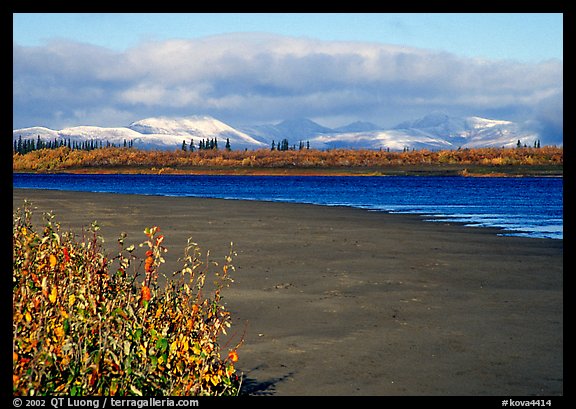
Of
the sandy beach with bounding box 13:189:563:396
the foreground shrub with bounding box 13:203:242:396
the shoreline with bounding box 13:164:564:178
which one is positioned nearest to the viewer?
the foreground shrub with bounding box 13:203:242:396

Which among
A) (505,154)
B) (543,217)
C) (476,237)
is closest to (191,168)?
(505,154)

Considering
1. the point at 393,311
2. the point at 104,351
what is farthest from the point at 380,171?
the point at 104,351

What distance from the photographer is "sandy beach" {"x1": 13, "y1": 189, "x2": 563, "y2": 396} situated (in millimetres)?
9422

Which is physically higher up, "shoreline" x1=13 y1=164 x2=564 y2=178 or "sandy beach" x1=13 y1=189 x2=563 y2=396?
"shoreline" x1=13 y1=164 x2=564 y2=178

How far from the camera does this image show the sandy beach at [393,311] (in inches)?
371

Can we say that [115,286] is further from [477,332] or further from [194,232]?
[194,232]

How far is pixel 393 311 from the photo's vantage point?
1362cm

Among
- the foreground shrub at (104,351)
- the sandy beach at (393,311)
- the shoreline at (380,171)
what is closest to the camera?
the foreground shrub at (104,351)

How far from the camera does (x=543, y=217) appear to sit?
4219cm

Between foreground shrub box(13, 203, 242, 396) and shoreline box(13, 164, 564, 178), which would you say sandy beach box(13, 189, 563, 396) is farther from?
shoreline box(13, 164, 564, 178)

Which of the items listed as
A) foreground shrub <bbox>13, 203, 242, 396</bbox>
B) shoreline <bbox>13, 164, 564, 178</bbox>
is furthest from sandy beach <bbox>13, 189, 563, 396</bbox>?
shoreline <bbox>13, 164, 564, 178</bbox>

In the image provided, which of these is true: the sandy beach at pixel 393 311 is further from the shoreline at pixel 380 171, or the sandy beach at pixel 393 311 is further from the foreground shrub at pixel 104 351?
the shoreline at pixel 380 171

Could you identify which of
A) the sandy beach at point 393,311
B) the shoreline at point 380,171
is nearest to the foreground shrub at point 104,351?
the sandy beach at point 393,311

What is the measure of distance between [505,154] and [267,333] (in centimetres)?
19784
